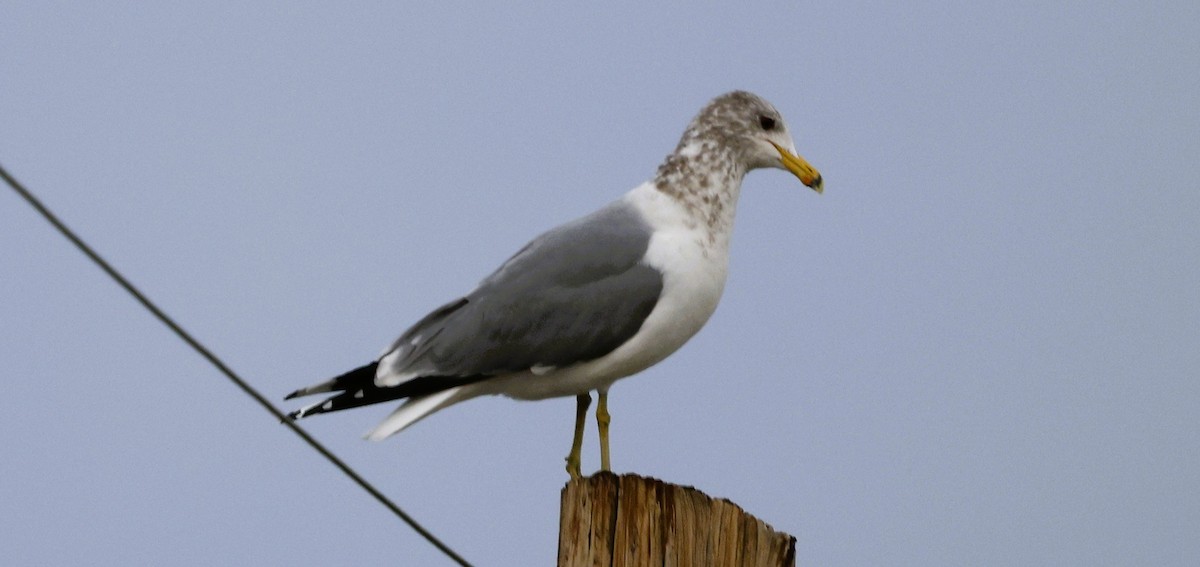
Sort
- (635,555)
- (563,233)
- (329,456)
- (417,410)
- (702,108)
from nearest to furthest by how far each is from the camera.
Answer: (329,456) < (635,555) < (417,410) < (563,233) < (702,108)

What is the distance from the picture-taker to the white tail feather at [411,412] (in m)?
6.21

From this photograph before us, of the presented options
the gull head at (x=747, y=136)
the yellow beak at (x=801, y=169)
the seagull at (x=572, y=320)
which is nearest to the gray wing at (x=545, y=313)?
the seagull at (x=572, y=320)

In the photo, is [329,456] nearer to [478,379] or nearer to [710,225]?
[478,379]

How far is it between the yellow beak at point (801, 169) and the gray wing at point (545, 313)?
888 mm

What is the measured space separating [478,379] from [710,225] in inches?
45.0

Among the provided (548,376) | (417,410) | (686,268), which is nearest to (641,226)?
(686,268)

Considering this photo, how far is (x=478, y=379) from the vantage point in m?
6.35

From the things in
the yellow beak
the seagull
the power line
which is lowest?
the power line

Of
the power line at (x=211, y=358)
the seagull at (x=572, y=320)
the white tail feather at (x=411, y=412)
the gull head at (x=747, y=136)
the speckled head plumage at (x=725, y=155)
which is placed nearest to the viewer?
the power line at (x=211, y=358)

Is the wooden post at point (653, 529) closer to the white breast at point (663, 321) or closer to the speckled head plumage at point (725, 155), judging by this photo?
the white breast at point (663, 321)

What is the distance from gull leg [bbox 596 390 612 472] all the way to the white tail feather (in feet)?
1.87

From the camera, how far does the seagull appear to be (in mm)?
6316

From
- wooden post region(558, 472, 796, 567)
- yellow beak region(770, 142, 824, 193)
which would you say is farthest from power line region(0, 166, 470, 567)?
yellow beak region(770, 142, 824, 193)

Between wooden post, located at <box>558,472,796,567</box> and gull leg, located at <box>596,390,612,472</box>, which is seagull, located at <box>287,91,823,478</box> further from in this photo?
wooden post, located at <box>558,472,796,567</box>
